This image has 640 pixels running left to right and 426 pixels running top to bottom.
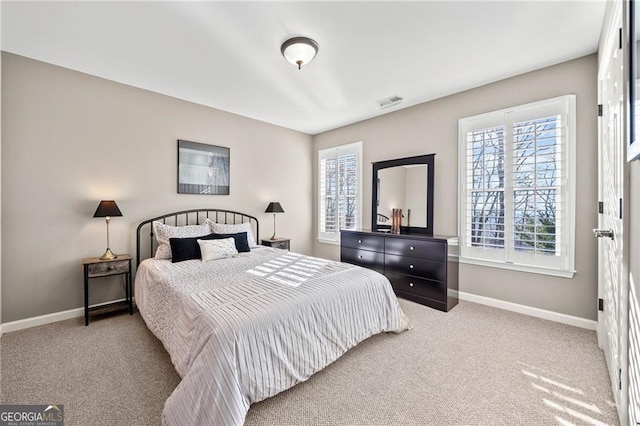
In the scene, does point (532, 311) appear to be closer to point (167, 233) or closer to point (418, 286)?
point (418, 286)

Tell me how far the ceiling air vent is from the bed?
247 centimetres

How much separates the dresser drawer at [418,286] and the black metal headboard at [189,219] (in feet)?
7.91

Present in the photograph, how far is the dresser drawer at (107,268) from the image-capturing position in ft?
9.49

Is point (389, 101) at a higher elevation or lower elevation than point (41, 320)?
higher

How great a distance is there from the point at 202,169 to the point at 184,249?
1384 millimetres

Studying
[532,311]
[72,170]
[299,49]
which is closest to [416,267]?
[532,311]

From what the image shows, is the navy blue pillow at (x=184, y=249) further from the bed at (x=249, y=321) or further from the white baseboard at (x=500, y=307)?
the white baseboard at (x=500, y=307)

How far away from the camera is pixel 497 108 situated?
3279 millimetres

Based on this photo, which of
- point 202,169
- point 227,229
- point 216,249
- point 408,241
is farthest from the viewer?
point 202,169

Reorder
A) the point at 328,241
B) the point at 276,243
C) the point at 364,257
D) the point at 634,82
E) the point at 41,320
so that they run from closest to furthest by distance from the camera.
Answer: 1. the point at 634,82
2. the point at 41,320
3. the point at 364,257
4. the point at 276,243
5. the point at 328,241

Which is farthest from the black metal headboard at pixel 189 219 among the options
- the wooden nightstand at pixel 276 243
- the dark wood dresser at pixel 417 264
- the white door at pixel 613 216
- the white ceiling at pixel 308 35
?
the white door at pixel 613 216

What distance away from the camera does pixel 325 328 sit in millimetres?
2016

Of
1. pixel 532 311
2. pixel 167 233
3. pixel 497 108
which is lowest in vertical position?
pixel 532 311

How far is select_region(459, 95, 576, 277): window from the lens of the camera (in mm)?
2824
